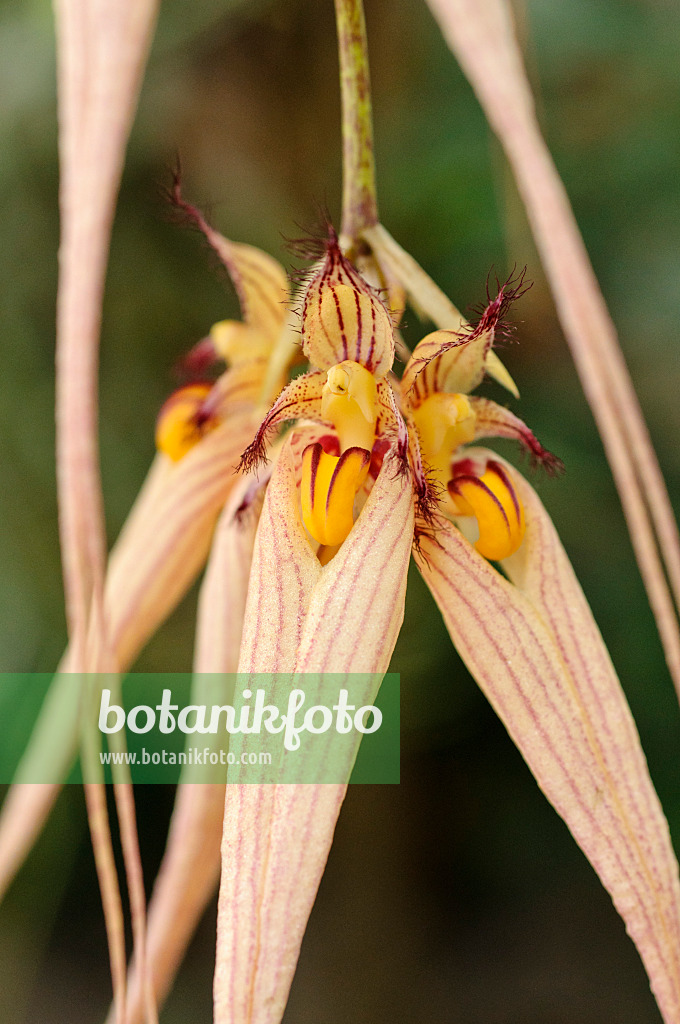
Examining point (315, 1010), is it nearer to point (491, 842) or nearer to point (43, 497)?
point (491, 842)

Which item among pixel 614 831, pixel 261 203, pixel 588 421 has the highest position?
pixel 261 203

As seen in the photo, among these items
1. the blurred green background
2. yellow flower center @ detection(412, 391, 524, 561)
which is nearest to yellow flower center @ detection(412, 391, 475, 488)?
yellow flower center @ detection(412, 391, 524, 561)

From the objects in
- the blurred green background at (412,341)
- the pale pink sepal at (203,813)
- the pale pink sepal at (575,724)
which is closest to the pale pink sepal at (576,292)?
the pale pink sepal at (575,724)

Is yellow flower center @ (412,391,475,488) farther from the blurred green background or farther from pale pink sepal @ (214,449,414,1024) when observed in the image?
the blurred green background

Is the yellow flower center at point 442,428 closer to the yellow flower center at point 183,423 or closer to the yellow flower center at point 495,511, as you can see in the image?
the yellow flower center at point 495,511

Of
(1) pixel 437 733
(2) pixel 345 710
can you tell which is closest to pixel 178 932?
(2) pixel 345 710

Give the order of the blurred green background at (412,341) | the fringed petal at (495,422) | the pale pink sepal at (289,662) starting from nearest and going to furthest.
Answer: the pale pink sepal at (289,662), the fringed petal at (495,422), the blurred green background at (412,341)
